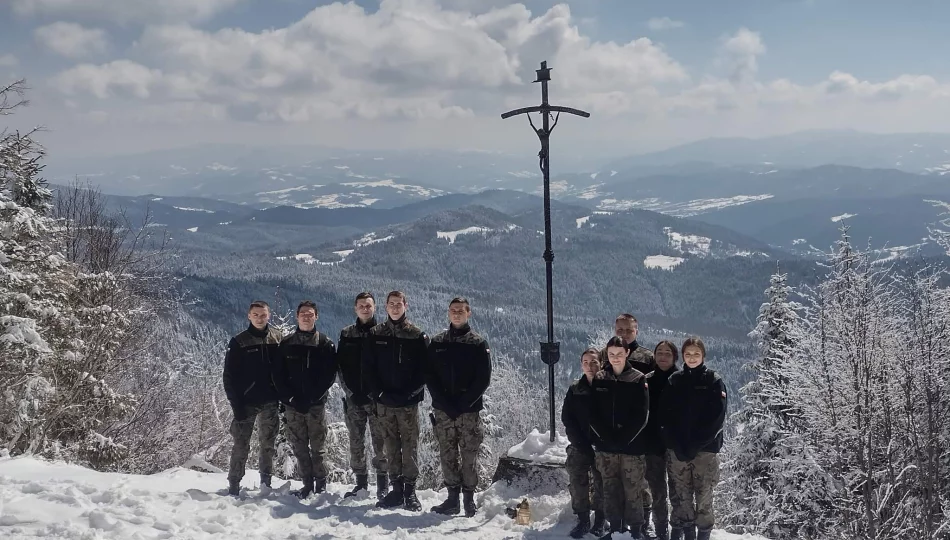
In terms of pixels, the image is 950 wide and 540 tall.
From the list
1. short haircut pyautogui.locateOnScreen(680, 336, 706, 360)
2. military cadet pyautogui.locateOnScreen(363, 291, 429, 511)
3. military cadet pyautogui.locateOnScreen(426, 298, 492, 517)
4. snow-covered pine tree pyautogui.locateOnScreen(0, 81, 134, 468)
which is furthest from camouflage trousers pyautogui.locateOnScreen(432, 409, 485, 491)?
snow-covered pine tree pyautogui.locateOnScreen(0, 81, 134, 468)

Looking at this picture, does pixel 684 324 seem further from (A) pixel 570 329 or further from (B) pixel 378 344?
(B) pixel 378 344

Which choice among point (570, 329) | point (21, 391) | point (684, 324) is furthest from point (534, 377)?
point (21, 391)

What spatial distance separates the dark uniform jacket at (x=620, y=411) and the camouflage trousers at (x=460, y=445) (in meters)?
1.31

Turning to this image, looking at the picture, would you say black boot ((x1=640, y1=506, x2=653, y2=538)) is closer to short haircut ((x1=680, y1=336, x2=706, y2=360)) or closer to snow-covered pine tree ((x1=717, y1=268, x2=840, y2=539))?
short haircut ((x1=680, y1=336, x2=706, y2=360))

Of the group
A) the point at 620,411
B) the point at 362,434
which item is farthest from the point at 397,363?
the point at 620,411

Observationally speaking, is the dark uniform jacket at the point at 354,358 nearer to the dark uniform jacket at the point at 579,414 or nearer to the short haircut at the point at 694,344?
the dark uniform jacket at the point at 579,414

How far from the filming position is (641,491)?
19.3ft

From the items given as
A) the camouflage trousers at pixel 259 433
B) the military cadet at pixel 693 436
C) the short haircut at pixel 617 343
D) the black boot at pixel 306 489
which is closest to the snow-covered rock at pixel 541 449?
the military cadet at pixel 693 436

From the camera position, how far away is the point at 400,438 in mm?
6836

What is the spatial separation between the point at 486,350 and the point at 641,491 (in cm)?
201

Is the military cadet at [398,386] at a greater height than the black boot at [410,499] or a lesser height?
greater

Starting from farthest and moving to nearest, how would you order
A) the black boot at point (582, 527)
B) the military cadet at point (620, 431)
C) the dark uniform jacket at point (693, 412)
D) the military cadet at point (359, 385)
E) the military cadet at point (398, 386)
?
the military cadet at point (359, 385)
the military cadet at point (398, 386)
the black boot at point (582, 527)
the military cadet at point (620, 431)
the dark uniform jacket at point (693, 412)

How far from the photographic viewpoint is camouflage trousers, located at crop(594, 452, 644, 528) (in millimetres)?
5852

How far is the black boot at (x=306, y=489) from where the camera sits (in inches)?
268
